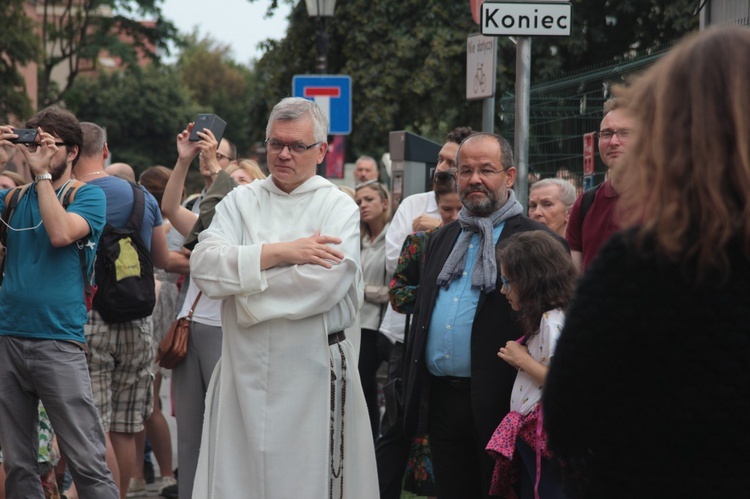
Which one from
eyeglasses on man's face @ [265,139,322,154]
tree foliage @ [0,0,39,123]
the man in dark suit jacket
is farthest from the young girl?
tree foliage @ [0,0,39,123]

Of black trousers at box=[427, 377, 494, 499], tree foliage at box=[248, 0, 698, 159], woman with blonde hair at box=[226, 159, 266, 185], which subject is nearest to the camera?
black trousers at box=[427, 377, 494, 499]

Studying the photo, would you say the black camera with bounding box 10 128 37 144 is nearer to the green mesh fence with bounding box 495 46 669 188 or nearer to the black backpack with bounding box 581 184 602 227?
the black backpack with bounding box 581 184 602 227

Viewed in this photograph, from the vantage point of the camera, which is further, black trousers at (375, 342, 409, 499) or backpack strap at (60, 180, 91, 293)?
black trousers at (375, 342, 409, 499)

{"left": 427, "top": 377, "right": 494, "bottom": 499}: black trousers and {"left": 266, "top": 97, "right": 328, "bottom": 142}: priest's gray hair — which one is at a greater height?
{"left": 266, "top": 97, "right": 328, "bottom": 142}: priest's gray hair

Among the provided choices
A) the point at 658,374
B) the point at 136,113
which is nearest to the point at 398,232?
the point at 658,374

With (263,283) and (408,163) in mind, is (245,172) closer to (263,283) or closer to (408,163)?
(263,283)

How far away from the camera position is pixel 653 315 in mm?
2293

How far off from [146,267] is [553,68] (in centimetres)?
1550

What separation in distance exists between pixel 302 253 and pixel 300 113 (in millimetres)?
736

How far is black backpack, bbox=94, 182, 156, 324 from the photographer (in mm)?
6215

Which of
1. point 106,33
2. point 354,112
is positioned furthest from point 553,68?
point 106,33

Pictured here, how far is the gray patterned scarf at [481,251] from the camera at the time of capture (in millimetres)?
4844

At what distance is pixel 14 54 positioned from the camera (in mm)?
27969

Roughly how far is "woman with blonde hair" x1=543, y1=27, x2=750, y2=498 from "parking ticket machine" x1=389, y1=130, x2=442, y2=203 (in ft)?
23.6
